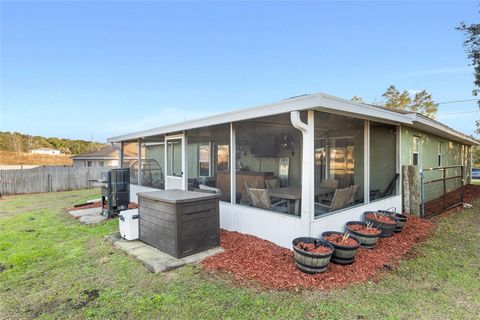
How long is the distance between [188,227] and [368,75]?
13.8 metres

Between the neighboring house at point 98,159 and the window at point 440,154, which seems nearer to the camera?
the window at point 440,154

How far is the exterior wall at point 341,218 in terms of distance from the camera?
12.4 ft

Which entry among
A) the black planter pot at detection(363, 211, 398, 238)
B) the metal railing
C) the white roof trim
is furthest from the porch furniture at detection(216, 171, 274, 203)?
the metal railing

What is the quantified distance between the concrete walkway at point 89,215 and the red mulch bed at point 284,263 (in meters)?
3.61

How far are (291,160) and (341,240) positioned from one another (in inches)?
115

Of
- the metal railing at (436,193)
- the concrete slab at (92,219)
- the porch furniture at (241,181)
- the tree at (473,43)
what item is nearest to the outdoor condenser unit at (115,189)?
the concrete slab at (92,219)

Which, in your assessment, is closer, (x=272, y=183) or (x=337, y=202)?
(x=337, y=202)

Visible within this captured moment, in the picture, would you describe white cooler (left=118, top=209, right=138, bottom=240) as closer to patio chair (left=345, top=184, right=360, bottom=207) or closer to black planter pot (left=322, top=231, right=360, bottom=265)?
black planter pot (left=322, top=231, right=360, bottom=265)

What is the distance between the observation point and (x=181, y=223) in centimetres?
367

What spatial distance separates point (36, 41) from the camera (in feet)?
29.1

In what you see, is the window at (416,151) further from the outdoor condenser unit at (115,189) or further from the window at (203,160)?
the outdoor condenser unit at (115,189)

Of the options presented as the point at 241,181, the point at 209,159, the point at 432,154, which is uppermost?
the point at 432,154

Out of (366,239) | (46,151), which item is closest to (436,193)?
(366,239)

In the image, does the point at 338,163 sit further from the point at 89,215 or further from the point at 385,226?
the point at 89,215
